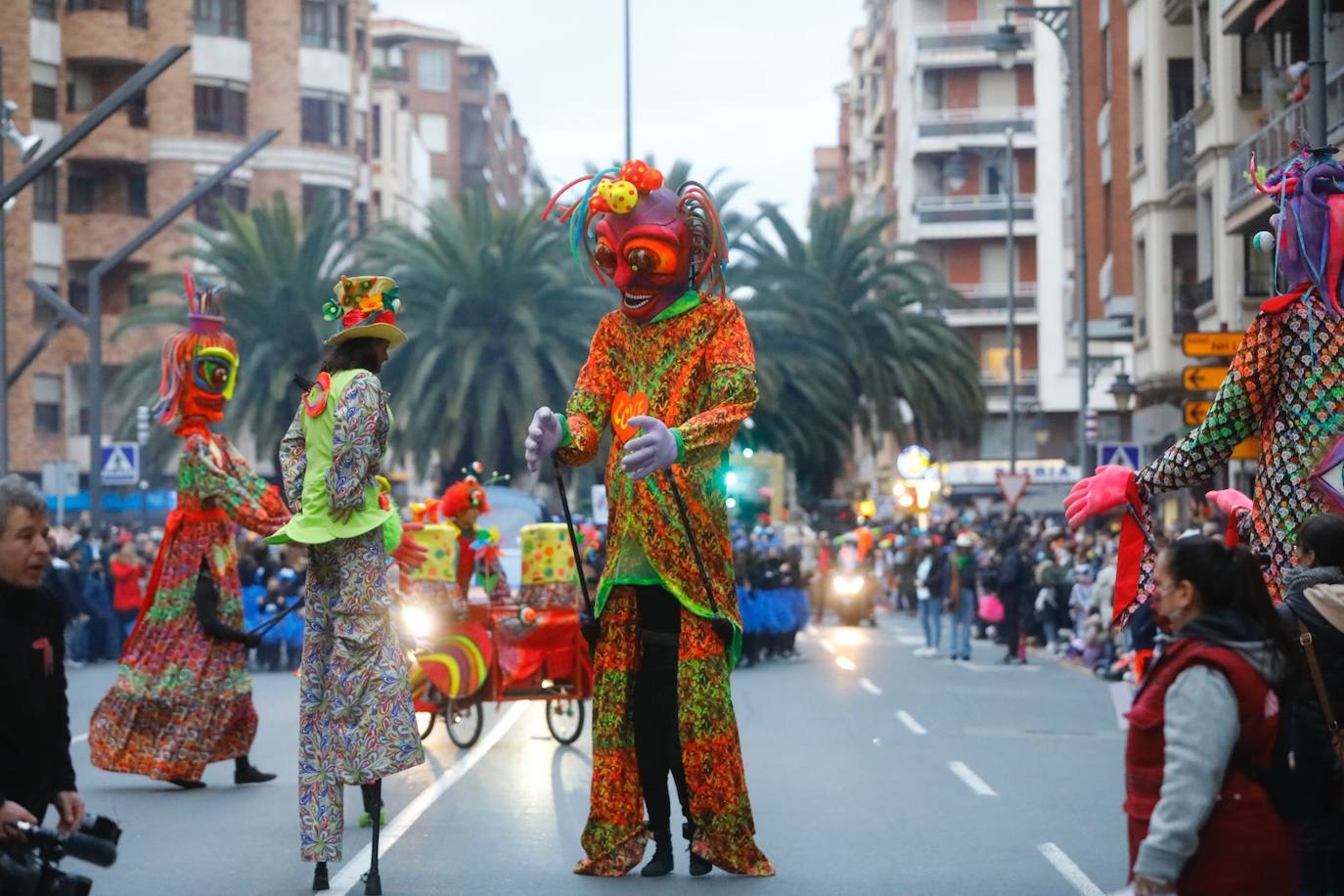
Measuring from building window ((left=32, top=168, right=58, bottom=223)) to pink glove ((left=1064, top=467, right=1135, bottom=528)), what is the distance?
178 feet

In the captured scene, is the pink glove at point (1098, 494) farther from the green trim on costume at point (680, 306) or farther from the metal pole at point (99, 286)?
the metal pole at point (99, 286)

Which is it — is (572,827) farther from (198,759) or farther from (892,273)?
(892,273)

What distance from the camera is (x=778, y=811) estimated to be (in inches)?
464

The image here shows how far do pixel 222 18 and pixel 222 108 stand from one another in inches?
101

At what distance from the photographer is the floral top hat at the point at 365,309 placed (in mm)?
9234

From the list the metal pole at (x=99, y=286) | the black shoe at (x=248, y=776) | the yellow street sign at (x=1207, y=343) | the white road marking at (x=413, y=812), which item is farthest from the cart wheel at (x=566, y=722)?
the metal pole at (x=99, y=286)

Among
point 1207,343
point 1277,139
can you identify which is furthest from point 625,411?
point 1277,139

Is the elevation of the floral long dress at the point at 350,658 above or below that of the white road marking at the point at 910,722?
above

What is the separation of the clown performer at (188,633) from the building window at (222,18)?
52302 millimetres

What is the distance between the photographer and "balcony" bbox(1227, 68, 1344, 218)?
1059 inches

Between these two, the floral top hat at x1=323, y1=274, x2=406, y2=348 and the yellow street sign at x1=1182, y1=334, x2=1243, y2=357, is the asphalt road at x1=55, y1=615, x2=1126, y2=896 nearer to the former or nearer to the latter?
the floral top hat at x1=323, y1=274, x2=406, y2=348

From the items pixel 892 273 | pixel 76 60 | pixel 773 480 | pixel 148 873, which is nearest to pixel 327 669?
pixel 148 873

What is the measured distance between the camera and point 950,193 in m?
82.3

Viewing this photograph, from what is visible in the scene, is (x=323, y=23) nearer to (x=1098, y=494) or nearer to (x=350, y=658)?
(x=350, y=658)
